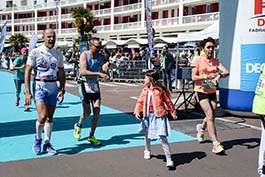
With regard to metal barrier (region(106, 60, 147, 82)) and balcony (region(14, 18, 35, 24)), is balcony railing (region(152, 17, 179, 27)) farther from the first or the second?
balcony (region(14, 18, 35, 24))

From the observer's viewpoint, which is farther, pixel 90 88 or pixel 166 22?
pixel 166 22

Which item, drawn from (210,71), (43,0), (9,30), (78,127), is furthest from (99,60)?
(9,30)

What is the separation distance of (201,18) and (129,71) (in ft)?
66.3

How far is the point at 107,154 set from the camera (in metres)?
5.48

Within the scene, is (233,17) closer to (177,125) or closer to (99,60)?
(177,125)

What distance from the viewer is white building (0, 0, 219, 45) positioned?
129ft

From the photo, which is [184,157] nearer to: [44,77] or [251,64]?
[44,77]

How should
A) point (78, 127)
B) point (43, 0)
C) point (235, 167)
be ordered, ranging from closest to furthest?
1. point (235, 167)
2. point (78, 127)
3. point (43, 0)

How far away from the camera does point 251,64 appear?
29.0ft

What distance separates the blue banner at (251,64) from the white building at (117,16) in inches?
1087

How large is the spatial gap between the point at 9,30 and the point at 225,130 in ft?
249

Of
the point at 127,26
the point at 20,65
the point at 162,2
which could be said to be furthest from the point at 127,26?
the point at 20,65

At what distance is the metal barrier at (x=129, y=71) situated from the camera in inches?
774

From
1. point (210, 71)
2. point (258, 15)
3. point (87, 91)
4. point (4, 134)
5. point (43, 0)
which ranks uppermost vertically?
point (43, 0)
